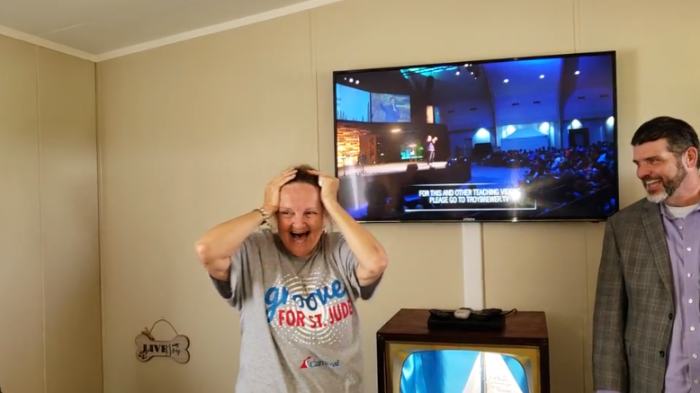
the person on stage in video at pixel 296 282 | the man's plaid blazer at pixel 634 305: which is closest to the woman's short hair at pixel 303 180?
the person on stage in video at pixel 296 282

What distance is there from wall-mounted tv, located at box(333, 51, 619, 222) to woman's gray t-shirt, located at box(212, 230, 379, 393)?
1.11 m

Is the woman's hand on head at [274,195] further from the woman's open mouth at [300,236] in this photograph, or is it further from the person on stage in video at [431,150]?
the person on stage in video at [431,150]

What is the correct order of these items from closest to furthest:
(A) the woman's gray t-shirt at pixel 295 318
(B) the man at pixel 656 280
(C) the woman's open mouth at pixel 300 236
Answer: (A) the woman's gray t-shirt at pixel 295 318, (C) the woman's open mouth at pixel 300 236, (B) the man at pixel 656 280

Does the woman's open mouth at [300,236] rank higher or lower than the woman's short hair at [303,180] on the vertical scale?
lower

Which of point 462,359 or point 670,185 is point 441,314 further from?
point 670,185

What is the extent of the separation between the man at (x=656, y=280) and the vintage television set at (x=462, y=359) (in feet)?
0.69

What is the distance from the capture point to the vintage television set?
207cm

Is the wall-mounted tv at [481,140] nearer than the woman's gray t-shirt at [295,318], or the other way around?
the woman's gray t-shirt at [295,318]

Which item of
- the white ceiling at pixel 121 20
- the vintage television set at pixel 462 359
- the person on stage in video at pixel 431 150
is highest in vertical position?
the white ceiling at pixel 121 20

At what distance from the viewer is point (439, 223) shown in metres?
2.70

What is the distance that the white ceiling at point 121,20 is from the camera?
2.54 metres

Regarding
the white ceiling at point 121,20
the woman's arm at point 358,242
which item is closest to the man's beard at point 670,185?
the woman's arm at point 358,242

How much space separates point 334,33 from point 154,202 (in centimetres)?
121

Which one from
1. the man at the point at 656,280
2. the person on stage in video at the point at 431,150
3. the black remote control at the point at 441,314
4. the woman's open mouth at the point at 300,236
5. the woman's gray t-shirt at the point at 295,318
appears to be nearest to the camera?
the woman's gray t-shirt at the point at 295,318
